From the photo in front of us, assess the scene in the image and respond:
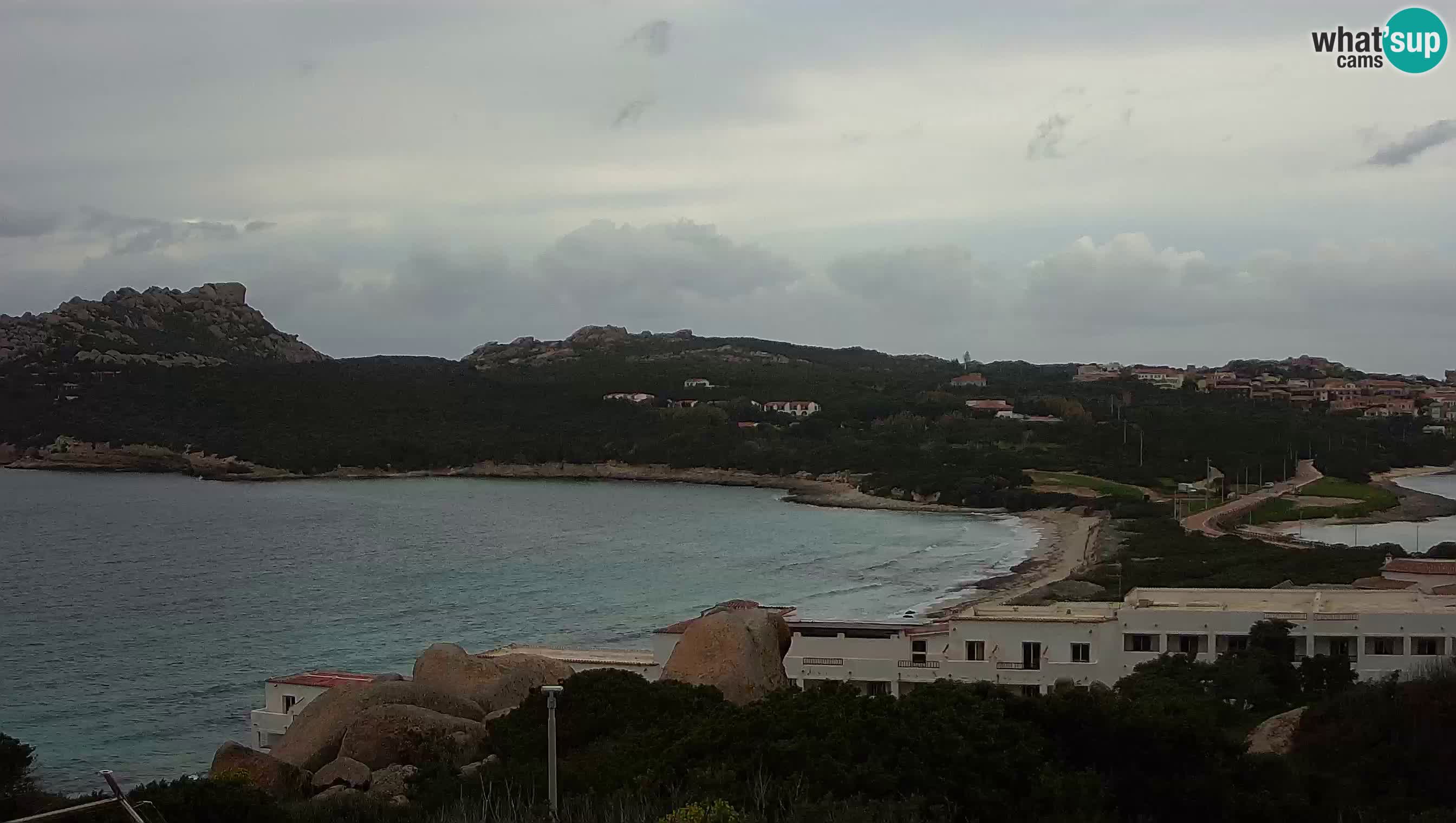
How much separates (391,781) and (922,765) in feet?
17.3

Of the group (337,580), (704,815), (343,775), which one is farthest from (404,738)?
(337,580)

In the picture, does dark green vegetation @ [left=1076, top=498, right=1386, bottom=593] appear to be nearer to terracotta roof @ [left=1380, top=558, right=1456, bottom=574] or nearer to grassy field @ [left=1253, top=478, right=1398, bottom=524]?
terracotta roof @ [left=1380, top=558, right=1456, bottom=574]

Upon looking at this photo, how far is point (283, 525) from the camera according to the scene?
65812mm

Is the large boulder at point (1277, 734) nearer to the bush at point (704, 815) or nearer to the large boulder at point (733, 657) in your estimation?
the large boulder at point (733, 657)

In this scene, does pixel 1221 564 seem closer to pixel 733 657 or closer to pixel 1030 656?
pixel 1030 656

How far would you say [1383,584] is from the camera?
89.4 ft

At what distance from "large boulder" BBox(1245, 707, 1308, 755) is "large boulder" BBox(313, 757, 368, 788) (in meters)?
9.52

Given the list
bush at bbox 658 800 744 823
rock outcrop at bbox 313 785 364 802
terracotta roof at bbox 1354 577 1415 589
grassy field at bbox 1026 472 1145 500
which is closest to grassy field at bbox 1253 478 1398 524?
grassy field at bbox 1026 472 1145 500

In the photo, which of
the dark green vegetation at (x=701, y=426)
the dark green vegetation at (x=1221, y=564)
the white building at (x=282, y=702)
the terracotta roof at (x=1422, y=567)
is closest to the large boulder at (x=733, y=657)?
the white building at (x=282, y=702)

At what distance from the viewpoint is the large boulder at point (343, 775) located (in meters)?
13.6

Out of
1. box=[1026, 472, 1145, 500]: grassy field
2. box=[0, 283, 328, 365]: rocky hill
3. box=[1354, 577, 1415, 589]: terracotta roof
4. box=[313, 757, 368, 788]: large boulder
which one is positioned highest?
box=[0, 283, 328, 365]: rocky hill

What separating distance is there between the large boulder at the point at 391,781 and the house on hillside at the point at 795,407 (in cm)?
9053

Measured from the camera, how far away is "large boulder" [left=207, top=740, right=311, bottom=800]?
13.4 metres

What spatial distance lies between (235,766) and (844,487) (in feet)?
232
